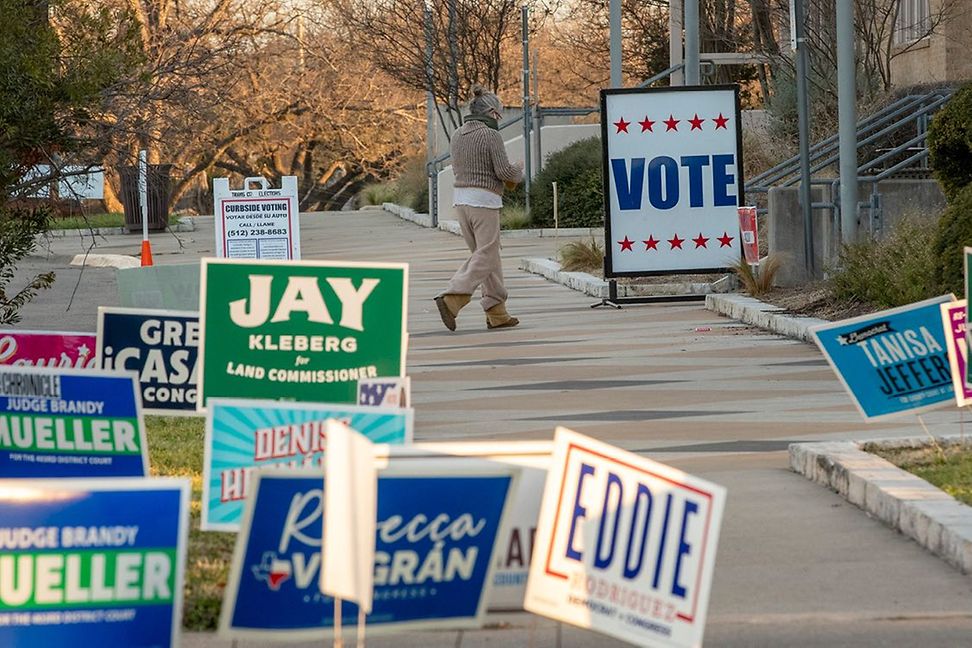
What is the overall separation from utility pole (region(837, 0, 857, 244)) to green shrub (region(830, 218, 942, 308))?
548mm

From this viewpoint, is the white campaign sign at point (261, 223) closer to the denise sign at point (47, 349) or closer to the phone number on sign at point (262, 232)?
the phone number on sign at point (262, 232)

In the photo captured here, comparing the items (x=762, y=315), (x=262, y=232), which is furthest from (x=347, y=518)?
(x=262, y=232)

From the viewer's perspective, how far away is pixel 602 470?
4449 mm

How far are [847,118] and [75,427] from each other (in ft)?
36.2

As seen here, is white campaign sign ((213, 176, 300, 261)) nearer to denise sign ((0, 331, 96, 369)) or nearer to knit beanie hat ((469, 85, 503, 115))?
knit beanie hat ((469, 85, 503, 115))

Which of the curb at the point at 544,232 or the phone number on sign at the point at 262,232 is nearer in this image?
the phone number on sign at the point at 262,232

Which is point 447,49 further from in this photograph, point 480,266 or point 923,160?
point 480,266

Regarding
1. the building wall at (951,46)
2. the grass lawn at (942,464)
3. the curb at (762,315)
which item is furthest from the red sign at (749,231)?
the grass lawn at (942,464)

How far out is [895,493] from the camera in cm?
686

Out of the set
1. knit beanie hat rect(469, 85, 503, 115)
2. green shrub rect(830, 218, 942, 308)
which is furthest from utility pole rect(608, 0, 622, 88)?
green shrub rect(830, 218, 942, 308)

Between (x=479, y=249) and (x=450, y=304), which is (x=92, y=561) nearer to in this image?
(x=479, y=249)

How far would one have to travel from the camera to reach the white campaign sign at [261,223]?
50.1 feet

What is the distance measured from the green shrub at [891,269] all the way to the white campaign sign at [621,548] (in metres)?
7.73

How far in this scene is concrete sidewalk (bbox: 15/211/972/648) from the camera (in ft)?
18.2
